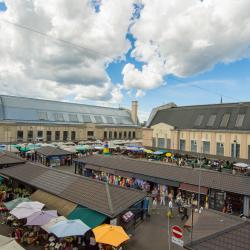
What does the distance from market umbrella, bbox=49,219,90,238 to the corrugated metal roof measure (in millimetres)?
47158

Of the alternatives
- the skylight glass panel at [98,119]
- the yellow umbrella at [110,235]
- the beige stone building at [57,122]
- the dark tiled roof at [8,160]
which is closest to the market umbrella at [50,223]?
the yellow umbrella at [110,235]

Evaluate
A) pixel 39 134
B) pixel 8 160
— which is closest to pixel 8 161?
pixel 8 160

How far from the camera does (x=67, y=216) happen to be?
13.9 m

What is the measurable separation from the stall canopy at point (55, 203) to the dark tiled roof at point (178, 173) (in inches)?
380

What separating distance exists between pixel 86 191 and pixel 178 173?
998cm

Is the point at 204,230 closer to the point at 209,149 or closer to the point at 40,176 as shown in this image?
the point at 40,176

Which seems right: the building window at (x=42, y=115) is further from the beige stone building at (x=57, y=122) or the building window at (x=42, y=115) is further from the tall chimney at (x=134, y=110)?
the tall chimney at (x=134, y=110)

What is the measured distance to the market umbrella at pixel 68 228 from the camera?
11207 millimetres

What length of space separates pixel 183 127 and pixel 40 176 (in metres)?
33.2

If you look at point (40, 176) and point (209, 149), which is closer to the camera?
point (40, 176)

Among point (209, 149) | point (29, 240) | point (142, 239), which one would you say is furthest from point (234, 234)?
point (209, 149)

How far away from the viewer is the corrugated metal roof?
180 ft

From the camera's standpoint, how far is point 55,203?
51.3ft

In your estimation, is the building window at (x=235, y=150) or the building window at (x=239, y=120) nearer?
the building window at (x=235, y=150)
